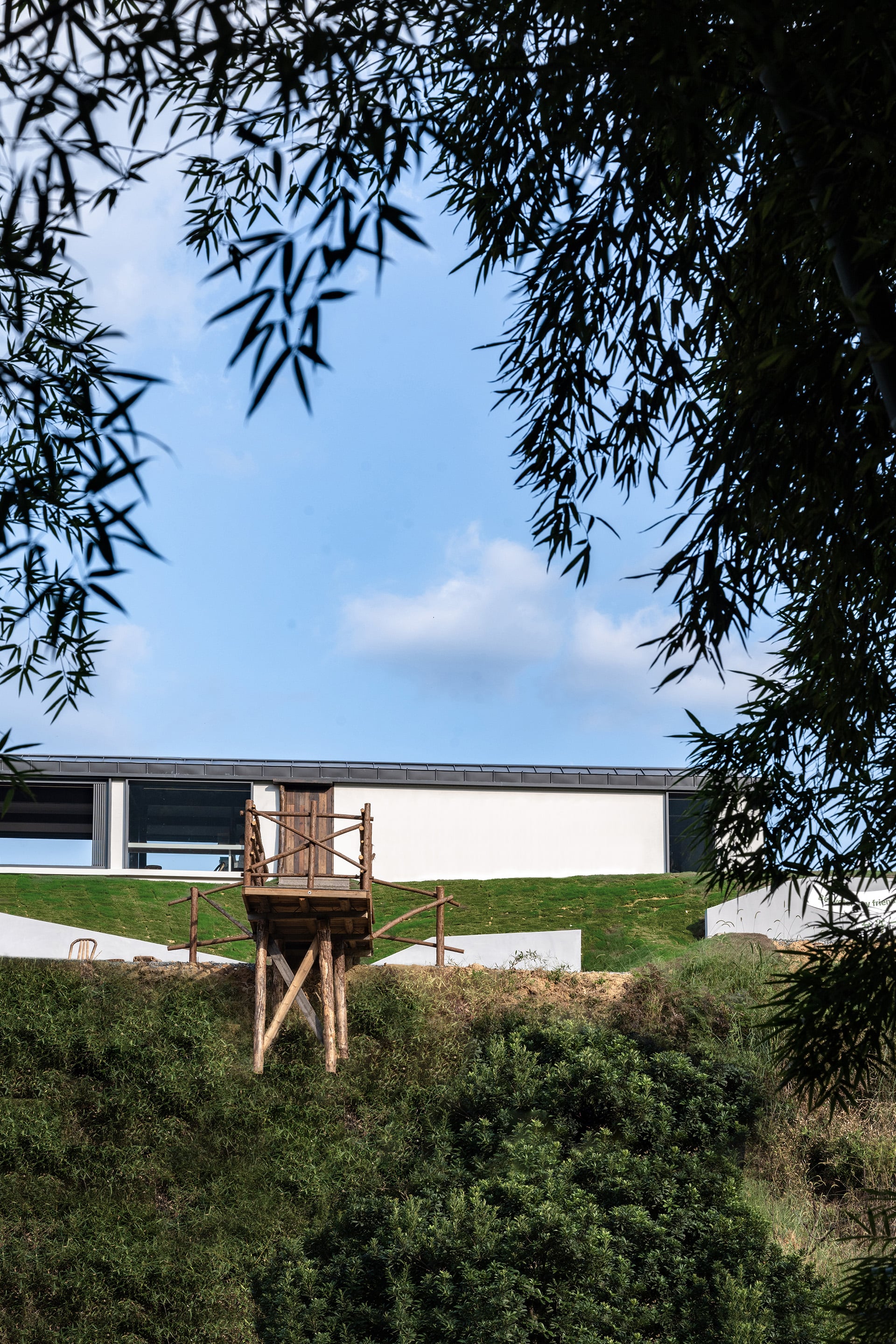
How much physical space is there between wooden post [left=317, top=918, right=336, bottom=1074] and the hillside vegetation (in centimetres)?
24

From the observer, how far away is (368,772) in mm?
25656

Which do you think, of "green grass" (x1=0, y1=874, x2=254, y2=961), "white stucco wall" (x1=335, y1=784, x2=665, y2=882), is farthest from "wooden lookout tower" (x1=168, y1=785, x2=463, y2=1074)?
"white stucco wall" (x1=335, y1=784, x2=665, y2=882)

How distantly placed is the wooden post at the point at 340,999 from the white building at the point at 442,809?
1061 centimetres

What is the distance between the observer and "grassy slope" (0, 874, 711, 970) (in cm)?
2030

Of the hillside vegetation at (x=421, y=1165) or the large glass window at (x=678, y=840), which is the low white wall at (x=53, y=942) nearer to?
the hillside vegetation at (x=421, y=1165)

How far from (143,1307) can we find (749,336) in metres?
9.31

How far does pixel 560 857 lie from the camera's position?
83.3ft

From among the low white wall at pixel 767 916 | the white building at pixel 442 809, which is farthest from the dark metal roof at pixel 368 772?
the low white wall at pixel 767 916

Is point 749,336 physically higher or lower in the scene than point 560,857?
higher

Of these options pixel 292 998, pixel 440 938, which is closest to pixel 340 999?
pixel 292 998

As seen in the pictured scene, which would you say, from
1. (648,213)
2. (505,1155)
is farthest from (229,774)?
(648,213)

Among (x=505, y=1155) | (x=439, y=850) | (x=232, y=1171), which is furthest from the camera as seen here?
(x=439, y=850)

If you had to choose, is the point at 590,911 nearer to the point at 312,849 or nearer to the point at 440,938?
the point at 440,938

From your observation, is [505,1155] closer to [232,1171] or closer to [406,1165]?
[406,1165]
